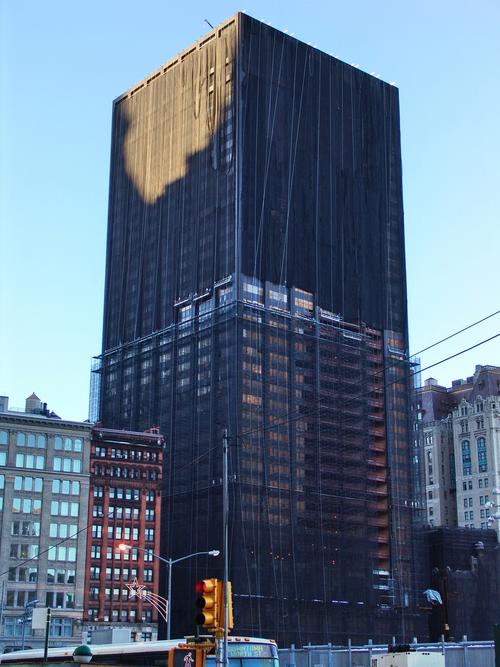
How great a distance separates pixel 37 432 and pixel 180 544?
48.7m

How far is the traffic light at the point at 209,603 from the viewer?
1039 inches

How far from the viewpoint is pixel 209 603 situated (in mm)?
26625

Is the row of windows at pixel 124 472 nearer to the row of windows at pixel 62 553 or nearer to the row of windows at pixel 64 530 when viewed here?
the row of windows at pixel 64 530

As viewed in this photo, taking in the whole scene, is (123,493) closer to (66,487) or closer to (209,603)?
(66,487)

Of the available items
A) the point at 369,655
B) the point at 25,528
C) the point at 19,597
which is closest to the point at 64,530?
the point at 25,528

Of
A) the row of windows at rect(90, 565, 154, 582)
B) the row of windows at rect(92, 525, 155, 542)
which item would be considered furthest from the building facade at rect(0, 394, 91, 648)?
the row of windows at rect(90, 565, 154, 582)

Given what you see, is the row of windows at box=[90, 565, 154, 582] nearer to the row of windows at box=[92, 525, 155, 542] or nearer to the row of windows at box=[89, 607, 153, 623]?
the row of windows at box=[92, 525, 155, 542]

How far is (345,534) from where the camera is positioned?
192m

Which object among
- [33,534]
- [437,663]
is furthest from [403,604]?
[437,663]

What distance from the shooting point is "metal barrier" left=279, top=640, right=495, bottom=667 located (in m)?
44.9

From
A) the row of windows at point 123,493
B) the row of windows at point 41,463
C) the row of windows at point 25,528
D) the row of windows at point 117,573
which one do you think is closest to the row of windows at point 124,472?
the row of windows at point 123,493

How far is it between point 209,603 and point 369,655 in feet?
74.0

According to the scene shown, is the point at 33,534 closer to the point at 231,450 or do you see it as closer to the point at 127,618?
the point at 127,618

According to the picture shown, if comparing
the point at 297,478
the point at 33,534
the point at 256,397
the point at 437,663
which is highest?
the point at 256,397
